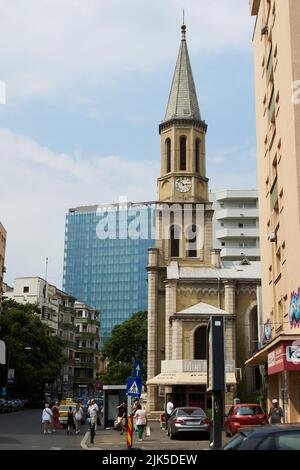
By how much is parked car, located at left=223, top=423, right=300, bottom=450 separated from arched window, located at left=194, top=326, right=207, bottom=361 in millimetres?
42378

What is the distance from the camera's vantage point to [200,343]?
161 feet

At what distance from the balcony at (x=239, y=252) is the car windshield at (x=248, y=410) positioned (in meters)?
65.6

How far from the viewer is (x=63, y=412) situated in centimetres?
3475

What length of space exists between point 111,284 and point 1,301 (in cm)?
4626

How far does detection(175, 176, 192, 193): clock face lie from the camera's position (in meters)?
59.9

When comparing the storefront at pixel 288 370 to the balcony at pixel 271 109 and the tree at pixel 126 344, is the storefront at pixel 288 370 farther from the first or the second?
the tree at pixel 126 344

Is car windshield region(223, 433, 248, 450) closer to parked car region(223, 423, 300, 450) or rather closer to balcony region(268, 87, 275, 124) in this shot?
parked car region(223, 423, 300, 450)

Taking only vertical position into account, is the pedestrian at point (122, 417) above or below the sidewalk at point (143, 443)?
above

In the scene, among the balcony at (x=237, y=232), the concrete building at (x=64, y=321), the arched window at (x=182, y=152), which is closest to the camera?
the arched window at (x=182, y=152)

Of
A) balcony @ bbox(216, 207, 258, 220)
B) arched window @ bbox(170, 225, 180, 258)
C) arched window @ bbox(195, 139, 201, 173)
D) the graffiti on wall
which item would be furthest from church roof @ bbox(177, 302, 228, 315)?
balcony @ bbox(216, 207, 258, 220)

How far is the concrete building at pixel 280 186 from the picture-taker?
22.9 m

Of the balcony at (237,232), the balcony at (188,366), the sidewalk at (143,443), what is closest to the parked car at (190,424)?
the sidewalk at (143,443)
